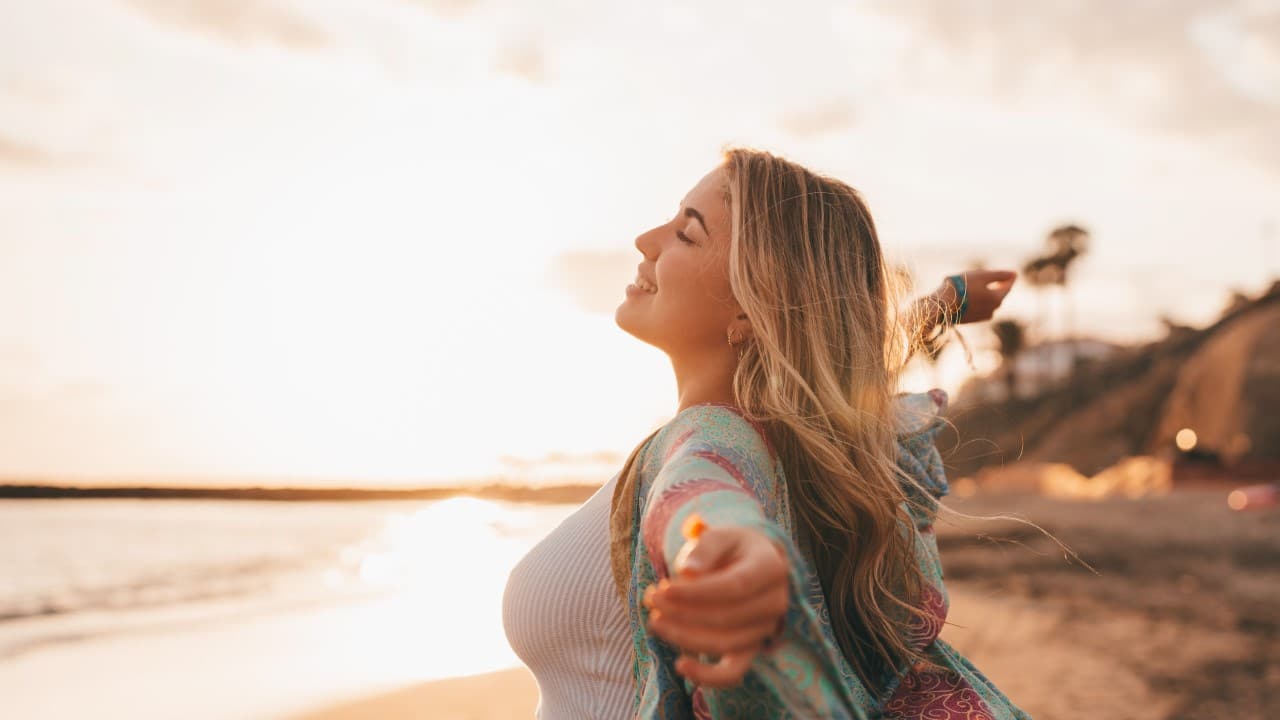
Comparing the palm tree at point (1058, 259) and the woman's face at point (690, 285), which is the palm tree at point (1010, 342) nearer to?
the palm tree at point (1058, 259)

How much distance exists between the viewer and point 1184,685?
6.87 metres

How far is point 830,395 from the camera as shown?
193 centimetres

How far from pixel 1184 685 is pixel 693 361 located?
258 inches

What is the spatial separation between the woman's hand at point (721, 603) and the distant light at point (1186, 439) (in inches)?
1636

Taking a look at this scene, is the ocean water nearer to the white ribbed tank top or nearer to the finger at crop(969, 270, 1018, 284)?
the white ribbed tank top

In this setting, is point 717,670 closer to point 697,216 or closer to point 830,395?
point 830,395

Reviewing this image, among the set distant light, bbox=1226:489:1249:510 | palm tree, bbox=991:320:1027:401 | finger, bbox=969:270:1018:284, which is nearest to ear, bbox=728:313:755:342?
finger, bbox=969:270:1018:284

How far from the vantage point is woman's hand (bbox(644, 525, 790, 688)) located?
1.12 metres

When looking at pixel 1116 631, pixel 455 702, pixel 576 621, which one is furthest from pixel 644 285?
pixel 1116 631

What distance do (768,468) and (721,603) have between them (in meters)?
0.67

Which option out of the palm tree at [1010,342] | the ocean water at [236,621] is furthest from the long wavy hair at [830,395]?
the palm tree at [1010,342]

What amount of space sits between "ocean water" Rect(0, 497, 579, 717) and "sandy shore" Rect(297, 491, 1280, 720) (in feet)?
4.33

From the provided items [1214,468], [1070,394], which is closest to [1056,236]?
[1070,394]

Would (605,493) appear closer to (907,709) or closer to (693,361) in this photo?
(693,361)
